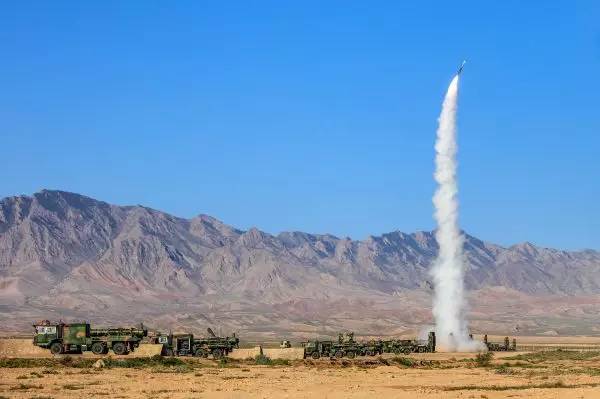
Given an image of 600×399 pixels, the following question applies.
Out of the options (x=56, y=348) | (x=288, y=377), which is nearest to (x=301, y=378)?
(x=288, y=377)

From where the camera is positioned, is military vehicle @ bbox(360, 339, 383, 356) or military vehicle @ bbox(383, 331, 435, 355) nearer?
military vehicle @ bbox(360, 339, 383, 356)

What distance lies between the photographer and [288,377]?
161 ft

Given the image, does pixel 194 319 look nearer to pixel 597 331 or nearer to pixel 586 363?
pixel 597 331

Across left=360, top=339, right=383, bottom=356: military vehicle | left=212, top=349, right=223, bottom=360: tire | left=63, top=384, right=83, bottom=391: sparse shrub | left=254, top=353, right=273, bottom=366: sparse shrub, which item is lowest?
left=63, top=384, right=83, bottom=391: sparse shrub

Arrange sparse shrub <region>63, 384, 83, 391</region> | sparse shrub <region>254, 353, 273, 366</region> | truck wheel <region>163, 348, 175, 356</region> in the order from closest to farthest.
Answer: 1. sparse shrub <region>63, 384, 83, 391</region>
2. sparse shrub <region>254, 353, 273, 366</region>
3. truck wheel <region>163, 348, 175, 356</region>

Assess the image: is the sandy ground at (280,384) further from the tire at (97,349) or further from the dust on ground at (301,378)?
the tire at (97,349)

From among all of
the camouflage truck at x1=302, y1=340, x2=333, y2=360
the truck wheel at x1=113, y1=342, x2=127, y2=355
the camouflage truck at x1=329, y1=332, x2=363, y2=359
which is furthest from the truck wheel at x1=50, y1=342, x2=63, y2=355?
the camouflage truck at x1=329, y1=332, x2=363, y2=359

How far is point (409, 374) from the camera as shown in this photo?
173ft

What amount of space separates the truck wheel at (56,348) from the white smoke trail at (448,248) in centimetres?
3290

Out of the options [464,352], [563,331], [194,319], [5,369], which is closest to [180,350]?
[5,369]

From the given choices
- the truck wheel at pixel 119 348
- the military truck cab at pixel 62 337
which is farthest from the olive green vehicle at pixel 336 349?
the military truck cab at pixel 62 337

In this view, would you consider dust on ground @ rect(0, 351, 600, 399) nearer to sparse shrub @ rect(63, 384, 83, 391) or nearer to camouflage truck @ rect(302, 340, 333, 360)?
sparse shrub @ rect(63, 384, 83, 391)

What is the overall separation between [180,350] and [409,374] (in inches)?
835

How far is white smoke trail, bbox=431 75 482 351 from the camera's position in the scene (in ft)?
279
